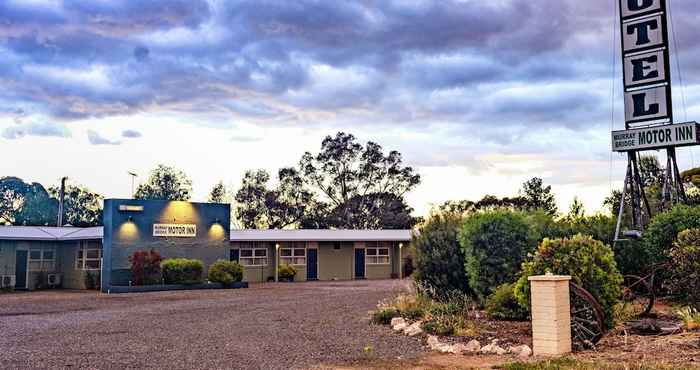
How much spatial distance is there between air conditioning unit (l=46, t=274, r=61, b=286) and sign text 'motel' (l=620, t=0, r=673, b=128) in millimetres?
24991

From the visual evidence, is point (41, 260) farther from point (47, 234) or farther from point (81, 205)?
point (81, 205)

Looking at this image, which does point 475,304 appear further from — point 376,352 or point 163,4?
point 163,4

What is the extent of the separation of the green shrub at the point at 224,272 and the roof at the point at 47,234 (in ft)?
16.9

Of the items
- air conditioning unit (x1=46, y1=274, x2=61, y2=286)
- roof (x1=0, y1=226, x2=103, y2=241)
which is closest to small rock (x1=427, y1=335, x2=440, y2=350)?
roof (x1=0, y1=226, x2=103, y2=241)

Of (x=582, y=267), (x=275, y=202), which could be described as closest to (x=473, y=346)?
Answer: (x=582, y=267)

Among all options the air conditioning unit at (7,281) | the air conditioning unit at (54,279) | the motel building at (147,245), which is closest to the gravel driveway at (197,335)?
the motel building at (147,245)

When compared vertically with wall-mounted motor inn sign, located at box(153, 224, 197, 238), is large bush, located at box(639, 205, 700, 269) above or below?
below

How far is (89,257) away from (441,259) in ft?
64.9

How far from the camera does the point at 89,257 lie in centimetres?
2928

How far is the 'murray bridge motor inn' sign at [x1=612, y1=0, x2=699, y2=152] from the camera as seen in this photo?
65.0ft

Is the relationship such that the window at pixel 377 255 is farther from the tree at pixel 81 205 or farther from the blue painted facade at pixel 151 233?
the tree at pixel 81 205

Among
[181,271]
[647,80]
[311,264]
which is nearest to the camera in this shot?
[647,80]

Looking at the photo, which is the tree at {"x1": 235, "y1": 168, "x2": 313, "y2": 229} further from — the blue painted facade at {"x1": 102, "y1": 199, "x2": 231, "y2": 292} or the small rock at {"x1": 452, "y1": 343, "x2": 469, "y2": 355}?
the small rock at {"x1": 452, "y1": 343, "x2": 469, "y2": 355}

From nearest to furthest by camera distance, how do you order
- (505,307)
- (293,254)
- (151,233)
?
(505,307)
(151,233)
(293,254)
